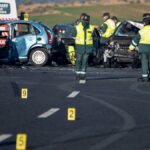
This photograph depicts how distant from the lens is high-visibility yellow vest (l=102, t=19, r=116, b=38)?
31.7m

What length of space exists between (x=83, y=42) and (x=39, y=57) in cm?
693

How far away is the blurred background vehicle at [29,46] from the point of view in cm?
3139

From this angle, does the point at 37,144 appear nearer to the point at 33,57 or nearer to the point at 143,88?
the point at 143,88

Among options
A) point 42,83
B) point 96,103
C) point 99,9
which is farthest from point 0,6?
point 99,9

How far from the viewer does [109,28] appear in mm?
32156

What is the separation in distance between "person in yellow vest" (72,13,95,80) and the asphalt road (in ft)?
1.59

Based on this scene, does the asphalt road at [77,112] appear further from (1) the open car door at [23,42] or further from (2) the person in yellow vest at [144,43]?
(1) the open car door at [23,42]

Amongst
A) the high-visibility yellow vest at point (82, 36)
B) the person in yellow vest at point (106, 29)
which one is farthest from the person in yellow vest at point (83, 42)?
the person in yellow vest at point (106, 29)

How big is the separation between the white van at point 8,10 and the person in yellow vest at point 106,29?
3829 mm

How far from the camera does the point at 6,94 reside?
20531 mm

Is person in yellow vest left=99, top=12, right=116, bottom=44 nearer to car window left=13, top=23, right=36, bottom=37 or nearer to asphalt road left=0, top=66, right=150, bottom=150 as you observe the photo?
car window left=13, top=23, right=36, bottom=37

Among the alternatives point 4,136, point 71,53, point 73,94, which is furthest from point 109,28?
point 4,136

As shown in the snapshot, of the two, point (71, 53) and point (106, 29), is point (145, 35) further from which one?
point (71, 53)

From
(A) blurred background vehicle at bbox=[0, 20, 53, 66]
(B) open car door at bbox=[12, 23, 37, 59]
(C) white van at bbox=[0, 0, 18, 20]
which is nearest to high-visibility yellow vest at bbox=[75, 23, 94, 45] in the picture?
(A) blurred background vehicle at bbox=[0, 20, 53, 66]
